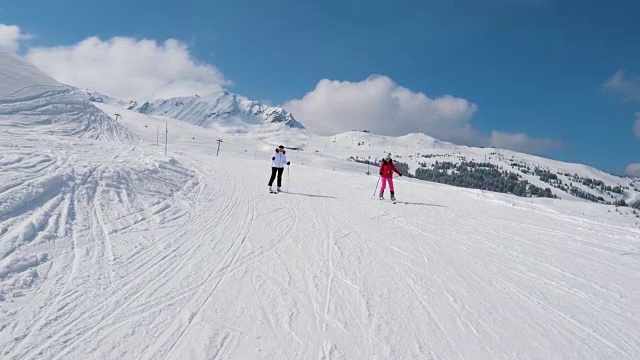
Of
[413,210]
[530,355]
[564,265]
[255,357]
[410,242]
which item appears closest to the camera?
[255,357]

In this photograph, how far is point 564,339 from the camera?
184 inches

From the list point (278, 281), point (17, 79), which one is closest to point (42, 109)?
point (17, 79)

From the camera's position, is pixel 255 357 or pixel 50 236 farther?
pixel 50 236

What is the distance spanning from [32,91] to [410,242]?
51.1m

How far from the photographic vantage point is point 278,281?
18.8 feet

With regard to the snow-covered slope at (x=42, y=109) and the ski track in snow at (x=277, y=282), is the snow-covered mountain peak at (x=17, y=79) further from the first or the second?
the ski track in snow at (x=277, y=282)

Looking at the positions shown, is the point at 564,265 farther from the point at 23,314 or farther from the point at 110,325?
the point at 23,314

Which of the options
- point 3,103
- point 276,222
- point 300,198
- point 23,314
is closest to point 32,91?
point 3,103

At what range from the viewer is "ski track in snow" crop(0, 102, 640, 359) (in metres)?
4.06

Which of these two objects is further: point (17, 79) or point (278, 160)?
point (17, 79)

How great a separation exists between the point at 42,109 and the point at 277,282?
153 ft

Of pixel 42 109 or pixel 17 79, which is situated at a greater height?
pixel 17 79

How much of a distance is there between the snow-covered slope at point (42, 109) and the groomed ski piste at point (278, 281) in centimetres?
3115

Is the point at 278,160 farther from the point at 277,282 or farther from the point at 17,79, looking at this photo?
the point at 17,79
